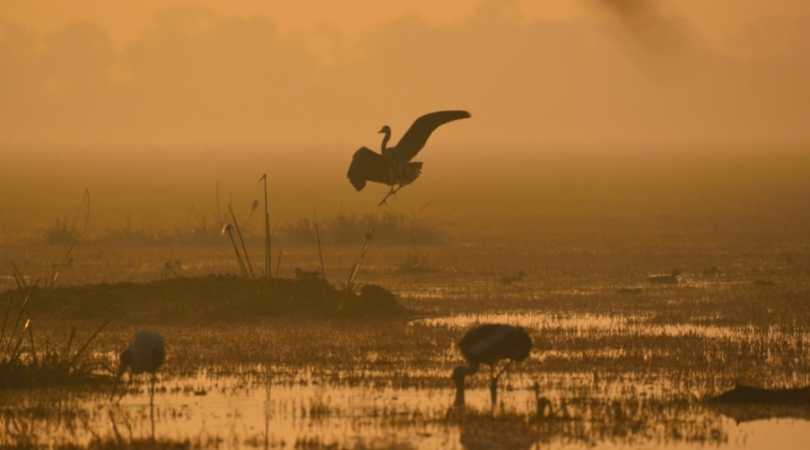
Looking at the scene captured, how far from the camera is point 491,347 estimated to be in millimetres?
15727

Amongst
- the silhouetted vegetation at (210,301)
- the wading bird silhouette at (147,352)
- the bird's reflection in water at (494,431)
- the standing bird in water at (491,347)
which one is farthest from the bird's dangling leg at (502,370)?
the silhouetted vegetation at (210,301)

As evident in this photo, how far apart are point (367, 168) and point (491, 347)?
370cm

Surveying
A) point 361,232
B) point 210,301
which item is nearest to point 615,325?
point 210,301

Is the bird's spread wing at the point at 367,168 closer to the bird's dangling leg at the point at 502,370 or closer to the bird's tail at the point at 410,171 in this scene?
the bird's tail at the point at 410,171

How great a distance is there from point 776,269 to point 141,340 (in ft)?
50.2

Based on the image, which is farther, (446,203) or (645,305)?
(446,203)

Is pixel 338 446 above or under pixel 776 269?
under

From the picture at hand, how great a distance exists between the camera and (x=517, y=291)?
84.0 feet

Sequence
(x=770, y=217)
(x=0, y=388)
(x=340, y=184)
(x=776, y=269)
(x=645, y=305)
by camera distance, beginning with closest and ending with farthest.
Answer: (x=0, y=388) < (x=645, y=305) < (x=776, y=269) < (x=770, y=217) < (x=340, y=184)

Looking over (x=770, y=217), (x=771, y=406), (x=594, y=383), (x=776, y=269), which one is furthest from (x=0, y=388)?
(x=770, y=217)

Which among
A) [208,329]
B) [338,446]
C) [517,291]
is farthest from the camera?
[517,291]

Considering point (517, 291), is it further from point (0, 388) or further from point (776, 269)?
point (0, 388)

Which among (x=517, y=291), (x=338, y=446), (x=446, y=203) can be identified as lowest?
(x=338, y=446)

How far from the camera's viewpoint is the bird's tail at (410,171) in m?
18.8
